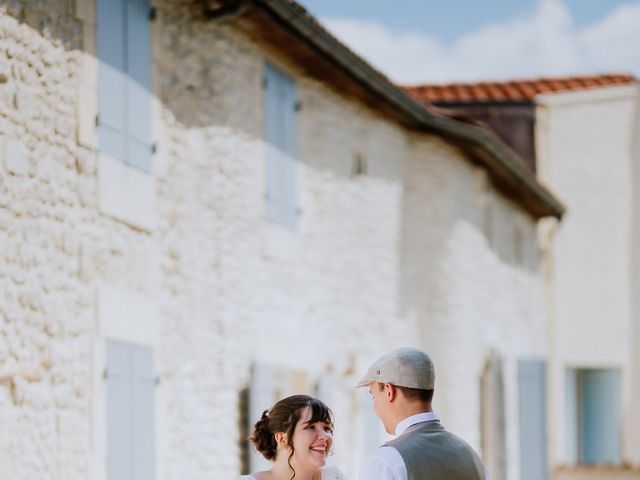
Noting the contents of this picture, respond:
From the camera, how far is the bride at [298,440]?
18.6 feet

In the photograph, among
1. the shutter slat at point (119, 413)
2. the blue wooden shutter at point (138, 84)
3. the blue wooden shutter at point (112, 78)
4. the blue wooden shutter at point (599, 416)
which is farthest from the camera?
the blue wooden shutter at point (599, 416)

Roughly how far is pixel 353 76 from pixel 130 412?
470 centimetres

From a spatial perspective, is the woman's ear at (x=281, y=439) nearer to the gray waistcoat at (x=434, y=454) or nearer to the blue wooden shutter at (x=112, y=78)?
the gray waistcoat at (x=434, y=454)

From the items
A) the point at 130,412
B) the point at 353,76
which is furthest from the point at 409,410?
the point at 353,76

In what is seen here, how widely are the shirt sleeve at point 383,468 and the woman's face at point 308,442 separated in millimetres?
755

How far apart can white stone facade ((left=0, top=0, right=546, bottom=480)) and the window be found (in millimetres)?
5264

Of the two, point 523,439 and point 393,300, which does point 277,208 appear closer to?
point 393,300

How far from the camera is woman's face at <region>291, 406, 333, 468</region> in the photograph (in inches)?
223

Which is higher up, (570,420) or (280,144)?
(280,144)

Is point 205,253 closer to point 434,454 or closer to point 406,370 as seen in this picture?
point 406,370

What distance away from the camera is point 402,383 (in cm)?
509

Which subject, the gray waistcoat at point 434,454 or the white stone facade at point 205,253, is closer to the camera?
the gray waistcoat at point 434,454

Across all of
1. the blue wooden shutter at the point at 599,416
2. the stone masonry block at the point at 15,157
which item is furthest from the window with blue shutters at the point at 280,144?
the blue wooden shutter at the point at 599,416

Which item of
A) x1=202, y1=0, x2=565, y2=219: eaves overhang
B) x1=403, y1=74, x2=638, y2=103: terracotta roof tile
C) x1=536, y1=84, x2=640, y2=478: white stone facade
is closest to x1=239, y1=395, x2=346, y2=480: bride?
x1=202, y1=0, x2=565, y2=219: eaves overhang
